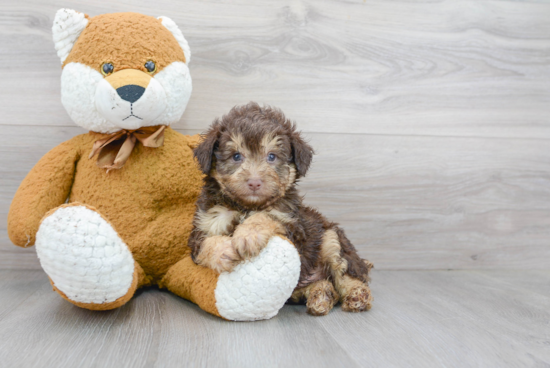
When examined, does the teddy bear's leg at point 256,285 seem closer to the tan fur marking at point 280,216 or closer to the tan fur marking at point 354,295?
the tan fur marking at point 280,216

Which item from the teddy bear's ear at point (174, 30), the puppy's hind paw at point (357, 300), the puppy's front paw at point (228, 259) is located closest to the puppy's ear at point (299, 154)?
the puppy's front paw at point (228, 259)

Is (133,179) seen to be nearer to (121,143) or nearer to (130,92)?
(121,143)

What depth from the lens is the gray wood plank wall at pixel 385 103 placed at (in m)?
2.04

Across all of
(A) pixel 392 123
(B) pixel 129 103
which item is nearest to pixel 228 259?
(B) pixel 129 103

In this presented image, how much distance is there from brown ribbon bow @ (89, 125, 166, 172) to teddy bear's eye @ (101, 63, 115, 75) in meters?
0.23

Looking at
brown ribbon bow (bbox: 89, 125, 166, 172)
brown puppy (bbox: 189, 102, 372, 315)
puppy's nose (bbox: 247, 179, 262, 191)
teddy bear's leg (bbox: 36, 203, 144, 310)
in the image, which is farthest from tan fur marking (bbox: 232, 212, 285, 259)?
brown ribbon bow (bbox: 89, 125, 166, 172)

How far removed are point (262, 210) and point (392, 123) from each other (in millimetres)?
1076

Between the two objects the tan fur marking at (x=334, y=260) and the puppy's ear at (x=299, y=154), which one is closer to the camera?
the puppy's ear at (x=299, y=154)

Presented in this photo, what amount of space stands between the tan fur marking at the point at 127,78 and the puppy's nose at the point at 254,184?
528 mm

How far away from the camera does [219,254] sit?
4.64 ft

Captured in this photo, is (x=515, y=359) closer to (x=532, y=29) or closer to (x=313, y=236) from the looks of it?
(x=313, y=236)

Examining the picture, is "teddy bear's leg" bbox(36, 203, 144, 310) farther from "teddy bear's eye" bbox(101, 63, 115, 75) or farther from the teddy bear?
"teddy bear's eye" bbox(101, 63, 115, 75)

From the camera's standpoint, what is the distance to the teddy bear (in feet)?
4.63

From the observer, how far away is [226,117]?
1580 mm
